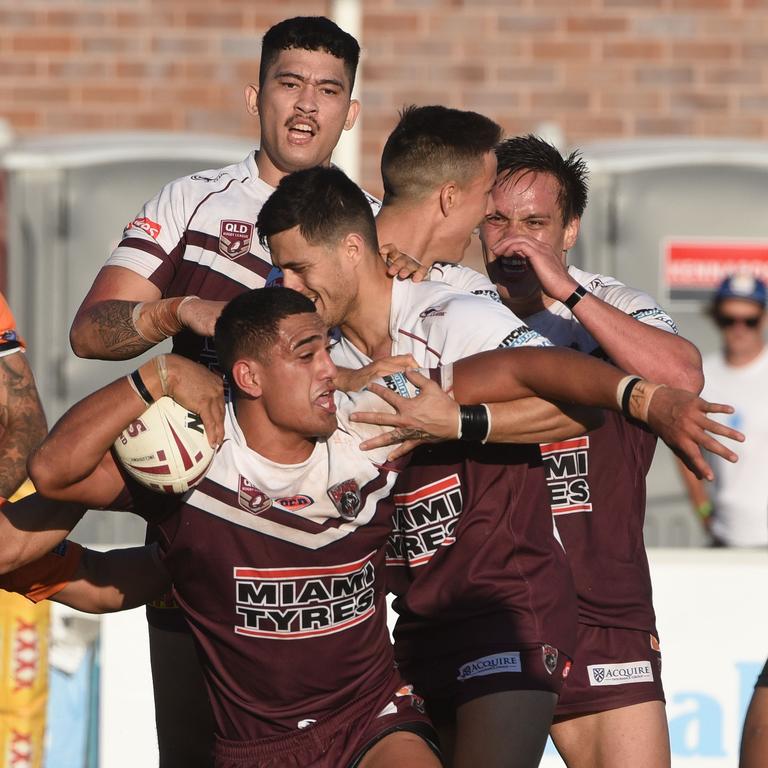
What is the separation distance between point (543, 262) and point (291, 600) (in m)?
1.37

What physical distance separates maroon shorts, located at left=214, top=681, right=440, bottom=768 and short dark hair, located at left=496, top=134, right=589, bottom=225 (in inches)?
74.6

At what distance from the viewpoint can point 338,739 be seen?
4297mm

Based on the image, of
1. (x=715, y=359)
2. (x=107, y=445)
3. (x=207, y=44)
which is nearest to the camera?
(x=107, y=445)

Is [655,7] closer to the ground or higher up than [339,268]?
higher up

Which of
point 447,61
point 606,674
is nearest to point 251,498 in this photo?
point 606,674

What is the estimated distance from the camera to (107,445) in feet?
13.5

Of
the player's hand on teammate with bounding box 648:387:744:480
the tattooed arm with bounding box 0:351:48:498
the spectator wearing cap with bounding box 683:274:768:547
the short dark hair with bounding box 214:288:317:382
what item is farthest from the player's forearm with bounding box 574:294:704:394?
the spectator wearing cap with bounding box 683:274:768:547

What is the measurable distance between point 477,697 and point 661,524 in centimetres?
577

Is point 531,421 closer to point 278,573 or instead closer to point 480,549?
point 480,549

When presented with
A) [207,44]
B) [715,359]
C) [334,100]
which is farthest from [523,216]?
[207,44]

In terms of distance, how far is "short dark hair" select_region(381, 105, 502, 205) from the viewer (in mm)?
4914

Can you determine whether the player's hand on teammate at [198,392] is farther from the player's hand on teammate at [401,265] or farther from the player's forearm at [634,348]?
the player's forearm at [634,348]

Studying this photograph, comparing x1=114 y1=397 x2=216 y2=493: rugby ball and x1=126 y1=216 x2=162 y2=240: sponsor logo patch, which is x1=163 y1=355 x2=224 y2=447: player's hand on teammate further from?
x1=126 y1=216 x2=162 y2=240: sponsor logo patch

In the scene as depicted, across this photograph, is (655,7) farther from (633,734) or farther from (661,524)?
(633,734)
